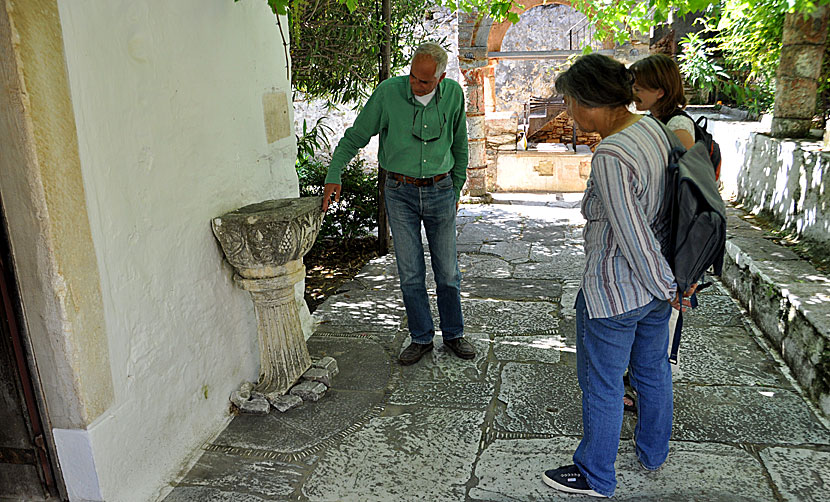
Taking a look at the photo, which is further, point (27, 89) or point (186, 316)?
point (186, 316)

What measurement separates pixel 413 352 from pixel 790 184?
3.59m

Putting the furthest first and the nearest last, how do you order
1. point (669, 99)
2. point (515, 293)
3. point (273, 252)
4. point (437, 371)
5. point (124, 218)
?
point (515, 293), point (437, 371), point (273, 252), point (669, 99), point (124, 218)

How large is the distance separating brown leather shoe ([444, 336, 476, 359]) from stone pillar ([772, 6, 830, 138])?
4063 millimetres

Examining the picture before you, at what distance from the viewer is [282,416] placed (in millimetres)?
3062

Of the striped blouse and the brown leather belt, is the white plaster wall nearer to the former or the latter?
the brown leather belt

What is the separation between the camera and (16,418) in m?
2.25

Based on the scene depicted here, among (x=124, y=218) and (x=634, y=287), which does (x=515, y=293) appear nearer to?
(x=634, y=287)

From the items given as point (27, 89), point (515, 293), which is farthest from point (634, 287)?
point (515, 293)

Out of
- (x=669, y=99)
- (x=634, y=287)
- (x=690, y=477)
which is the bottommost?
(x=690, y=477)

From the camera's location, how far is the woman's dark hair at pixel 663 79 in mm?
2690

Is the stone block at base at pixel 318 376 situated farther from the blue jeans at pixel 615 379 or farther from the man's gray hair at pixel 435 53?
the man's gray hair at pixel 435 53

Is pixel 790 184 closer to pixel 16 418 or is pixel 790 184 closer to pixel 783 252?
pixel 783 252

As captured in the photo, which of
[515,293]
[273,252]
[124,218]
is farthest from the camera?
[515,293]

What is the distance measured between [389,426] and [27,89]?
1.96 meters
